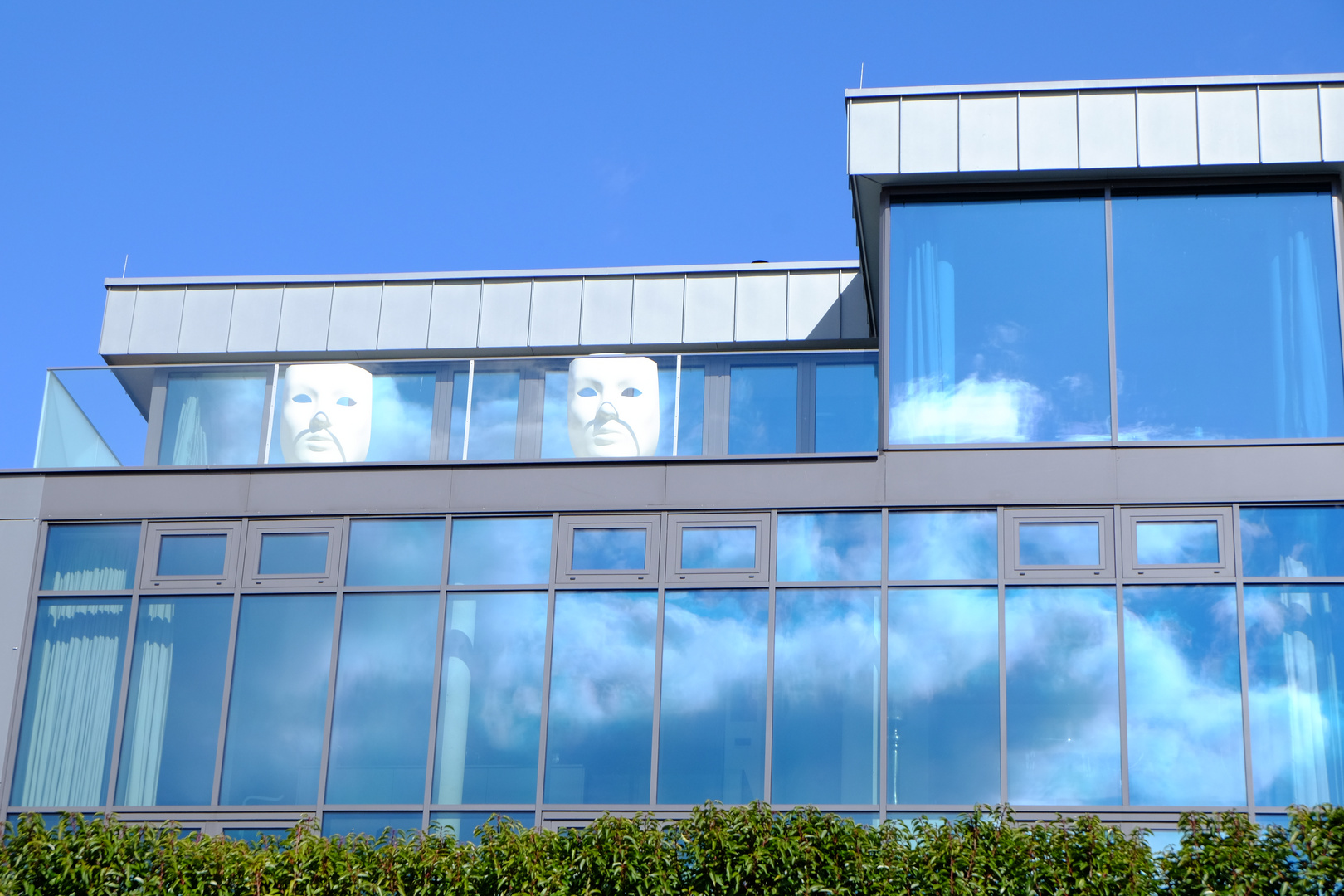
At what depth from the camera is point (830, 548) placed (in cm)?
1327

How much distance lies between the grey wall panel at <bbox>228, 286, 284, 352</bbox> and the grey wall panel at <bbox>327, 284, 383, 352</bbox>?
65 centimetres

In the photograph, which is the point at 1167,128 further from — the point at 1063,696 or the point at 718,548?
the point at 718,548

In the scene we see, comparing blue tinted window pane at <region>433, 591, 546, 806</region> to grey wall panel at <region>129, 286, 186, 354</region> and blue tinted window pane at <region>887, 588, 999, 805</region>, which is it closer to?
blue tinted window pane at <region>887, 588, 999, 805</region>

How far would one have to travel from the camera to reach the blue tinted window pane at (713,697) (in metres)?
12.7

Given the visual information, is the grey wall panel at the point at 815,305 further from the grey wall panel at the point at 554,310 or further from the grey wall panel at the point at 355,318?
the grey wall panel at the point at 355,318

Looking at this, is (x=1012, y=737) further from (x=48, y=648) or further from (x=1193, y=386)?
(x=48, y=648)

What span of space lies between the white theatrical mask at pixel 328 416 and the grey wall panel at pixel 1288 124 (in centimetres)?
765

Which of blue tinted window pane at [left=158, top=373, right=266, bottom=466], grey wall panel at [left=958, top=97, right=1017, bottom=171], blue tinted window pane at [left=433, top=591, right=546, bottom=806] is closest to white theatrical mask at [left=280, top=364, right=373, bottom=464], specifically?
blue tinted window pane at [left=158, top=373, right=266, bottom=466]

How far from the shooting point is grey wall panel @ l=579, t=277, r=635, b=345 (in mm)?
18922

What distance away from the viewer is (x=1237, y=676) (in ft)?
40.5

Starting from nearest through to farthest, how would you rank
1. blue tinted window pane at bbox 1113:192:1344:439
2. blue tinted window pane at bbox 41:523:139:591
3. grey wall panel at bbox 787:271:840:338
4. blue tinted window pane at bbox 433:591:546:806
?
blue tinted window pane at bbox 433:591:546:806 < blue tinted window pane at bbox 1113:192:1344:439 < blue tinted window pane at bbox 41:523:139:591 < grey wall panel at bbox 787:271:840:338

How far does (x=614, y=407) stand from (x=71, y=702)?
5.09 m

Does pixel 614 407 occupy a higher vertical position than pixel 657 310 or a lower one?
lower

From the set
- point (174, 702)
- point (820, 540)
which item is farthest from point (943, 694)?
point (174, 702)
